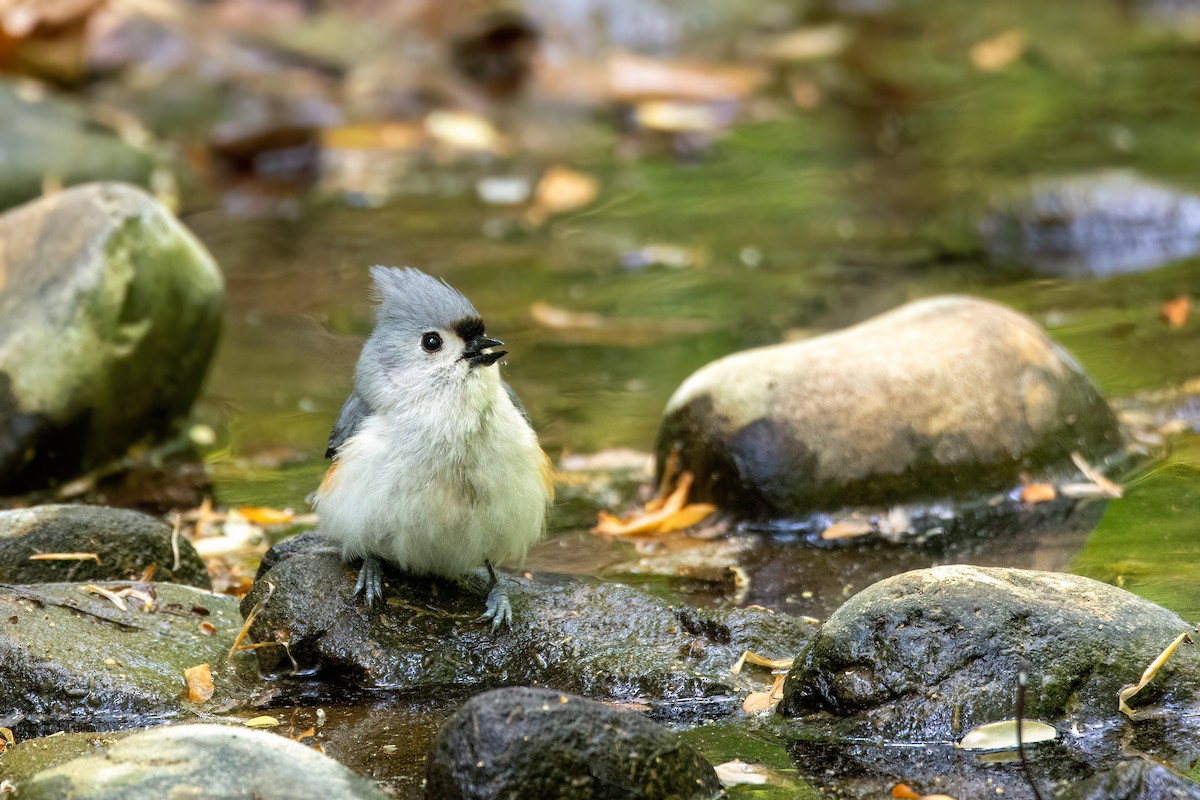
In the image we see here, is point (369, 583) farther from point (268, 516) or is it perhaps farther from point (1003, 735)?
point (1003, 735)

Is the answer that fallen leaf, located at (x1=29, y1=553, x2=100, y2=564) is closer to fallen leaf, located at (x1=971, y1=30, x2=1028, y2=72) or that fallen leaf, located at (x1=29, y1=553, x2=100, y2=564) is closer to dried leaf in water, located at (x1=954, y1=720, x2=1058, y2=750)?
dried leaf in water, located at (x1=954, y1=720, x2=1058, y2=750)

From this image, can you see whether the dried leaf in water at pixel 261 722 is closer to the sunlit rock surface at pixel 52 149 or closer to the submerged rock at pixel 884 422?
the submerged rock at pixel 884 422

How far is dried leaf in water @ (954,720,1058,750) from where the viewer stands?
3.62 meters

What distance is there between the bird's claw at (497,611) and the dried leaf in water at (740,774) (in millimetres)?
881

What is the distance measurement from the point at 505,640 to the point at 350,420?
78 cm

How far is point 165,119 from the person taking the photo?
11406 mm

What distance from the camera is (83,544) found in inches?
182

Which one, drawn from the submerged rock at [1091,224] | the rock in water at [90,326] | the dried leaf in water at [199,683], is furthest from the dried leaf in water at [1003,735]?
the submerged rock at [1091,224]

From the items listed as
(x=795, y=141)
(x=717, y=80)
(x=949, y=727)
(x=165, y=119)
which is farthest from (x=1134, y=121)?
(x=949, y=727)

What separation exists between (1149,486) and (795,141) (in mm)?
6356

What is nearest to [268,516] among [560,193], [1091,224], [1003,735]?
[1003,735]

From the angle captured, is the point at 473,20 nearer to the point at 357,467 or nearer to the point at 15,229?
the point at 15,229

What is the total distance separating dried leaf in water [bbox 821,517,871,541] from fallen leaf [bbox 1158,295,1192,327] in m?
2.60

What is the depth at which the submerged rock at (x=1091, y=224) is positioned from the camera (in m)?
8.52
